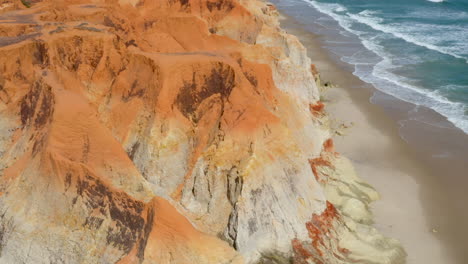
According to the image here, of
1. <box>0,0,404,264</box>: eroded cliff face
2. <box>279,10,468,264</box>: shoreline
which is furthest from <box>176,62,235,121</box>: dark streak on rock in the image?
<box>279,10,468,264</box>: shoreline

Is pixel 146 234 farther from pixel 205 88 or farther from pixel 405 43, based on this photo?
pixel 405 43

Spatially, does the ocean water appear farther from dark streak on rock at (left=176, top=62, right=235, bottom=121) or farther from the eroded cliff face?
dark streak on rock at (left=176, top=62, right=235, bottom=121)

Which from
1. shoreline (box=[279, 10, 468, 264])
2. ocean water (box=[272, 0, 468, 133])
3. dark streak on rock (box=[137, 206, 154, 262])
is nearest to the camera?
dark streak on rock (box=[137, 206, 154, 262])

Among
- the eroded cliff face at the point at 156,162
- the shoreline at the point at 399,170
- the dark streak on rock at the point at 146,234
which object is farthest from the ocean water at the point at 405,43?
the dark streak on rock at the point at 146,234

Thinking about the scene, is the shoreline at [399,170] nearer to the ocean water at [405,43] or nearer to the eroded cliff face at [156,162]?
the eroded cliff face at [156,162]

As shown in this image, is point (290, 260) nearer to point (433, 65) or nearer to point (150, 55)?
point (150, 55)

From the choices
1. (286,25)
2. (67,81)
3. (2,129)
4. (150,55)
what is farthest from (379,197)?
(286,25)

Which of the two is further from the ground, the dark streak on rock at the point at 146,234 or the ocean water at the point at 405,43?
the dark streak on rock at the point at 146,234
